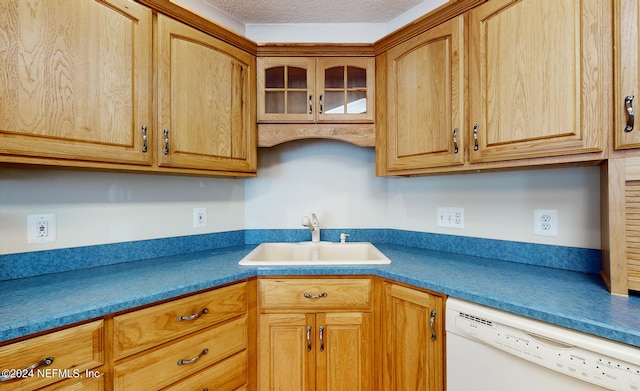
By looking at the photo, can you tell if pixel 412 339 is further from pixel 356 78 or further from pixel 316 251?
pixel 356 78

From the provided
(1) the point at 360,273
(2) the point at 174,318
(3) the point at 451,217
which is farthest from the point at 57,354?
(3) the point at 451,217

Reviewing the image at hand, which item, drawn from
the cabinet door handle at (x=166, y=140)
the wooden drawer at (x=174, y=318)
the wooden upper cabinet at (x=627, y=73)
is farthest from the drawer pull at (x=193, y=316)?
the wooden upper cabinet at (x=627, y=73)

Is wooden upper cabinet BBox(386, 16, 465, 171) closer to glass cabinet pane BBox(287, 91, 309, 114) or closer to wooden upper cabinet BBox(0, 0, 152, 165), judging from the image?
glass cabinet pane BBox(287, 91, 309, 114)

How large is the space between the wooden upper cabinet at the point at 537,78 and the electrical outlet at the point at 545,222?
0.40m

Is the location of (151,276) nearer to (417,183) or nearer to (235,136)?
(235,136)

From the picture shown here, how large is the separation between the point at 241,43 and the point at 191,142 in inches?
26.5

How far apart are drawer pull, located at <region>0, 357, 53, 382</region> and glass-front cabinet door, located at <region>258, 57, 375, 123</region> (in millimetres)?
1382

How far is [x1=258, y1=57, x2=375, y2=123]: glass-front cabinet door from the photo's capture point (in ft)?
5.74

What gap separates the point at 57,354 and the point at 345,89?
1722mm

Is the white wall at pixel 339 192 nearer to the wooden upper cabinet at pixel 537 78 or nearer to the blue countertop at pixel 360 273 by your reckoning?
the blue countertop at pixel 360 273

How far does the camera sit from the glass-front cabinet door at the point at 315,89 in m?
1.75

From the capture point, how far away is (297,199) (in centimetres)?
205

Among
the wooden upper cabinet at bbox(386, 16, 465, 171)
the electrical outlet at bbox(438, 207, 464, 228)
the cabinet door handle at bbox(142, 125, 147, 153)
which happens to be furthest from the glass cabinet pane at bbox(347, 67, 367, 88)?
the cabinet door handle at bbox(142, 125, 147, 153)

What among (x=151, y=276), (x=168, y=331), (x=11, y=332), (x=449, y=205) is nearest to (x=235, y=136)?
(x=151, y=276)
